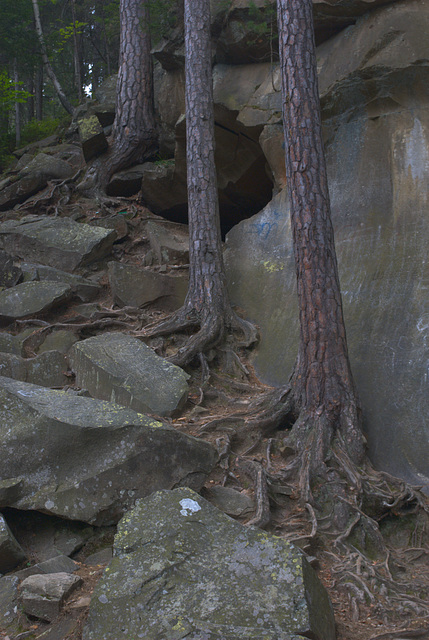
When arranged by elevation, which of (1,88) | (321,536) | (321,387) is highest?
(1,88)

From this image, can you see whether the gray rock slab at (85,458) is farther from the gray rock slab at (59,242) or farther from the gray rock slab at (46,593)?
the gray rock slab at (59,242)

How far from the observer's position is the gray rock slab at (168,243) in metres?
9.76

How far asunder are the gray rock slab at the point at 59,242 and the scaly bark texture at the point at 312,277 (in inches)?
170

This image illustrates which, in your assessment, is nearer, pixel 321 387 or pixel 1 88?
pixel 321 387

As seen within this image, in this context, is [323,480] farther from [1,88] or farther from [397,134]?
[1,88]

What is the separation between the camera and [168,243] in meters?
9.98

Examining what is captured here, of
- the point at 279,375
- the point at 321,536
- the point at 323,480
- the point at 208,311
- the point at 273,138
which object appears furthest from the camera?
the point at 273,138

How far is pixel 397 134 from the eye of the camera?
A: 26.7 feet

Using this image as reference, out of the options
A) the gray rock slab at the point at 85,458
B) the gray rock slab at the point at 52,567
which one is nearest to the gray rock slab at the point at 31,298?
the gray rock slab at the point at 85,458

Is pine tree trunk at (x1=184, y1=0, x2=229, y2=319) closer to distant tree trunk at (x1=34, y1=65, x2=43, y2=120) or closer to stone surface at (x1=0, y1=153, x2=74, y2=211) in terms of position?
stone surface at (x1=0, y1=153, x2=74, y2=211)

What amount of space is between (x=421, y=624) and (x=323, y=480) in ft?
5.68

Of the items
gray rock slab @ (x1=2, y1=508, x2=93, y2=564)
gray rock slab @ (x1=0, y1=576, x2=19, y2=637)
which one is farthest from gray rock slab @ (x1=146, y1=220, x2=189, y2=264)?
gray rock slab @ (x1=0, y1=576, x2=19, y2=637)

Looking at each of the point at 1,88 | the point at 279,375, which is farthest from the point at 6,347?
the point at 1,88

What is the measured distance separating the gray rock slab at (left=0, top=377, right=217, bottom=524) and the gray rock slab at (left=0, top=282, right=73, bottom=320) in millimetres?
3917
